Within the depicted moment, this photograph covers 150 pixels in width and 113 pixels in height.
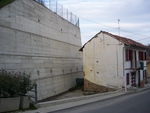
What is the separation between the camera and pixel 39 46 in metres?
20.7

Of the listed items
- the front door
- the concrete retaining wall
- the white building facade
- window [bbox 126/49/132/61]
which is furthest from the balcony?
the concrete retaining wall

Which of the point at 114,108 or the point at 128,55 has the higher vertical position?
the point at 128,55

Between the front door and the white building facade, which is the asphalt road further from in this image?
the front door

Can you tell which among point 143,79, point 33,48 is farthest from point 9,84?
point 143,79

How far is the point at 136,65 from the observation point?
30219mm

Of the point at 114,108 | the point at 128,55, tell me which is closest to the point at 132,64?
the point at 128,55

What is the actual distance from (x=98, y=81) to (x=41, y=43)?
32.4 ft

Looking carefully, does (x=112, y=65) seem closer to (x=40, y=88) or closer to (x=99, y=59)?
(x=99, y=59)

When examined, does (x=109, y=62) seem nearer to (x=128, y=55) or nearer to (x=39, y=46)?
(x=128, y=55)

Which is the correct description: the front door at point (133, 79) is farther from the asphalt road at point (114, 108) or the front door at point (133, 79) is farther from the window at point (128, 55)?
the asphalt road at point (114, 108)

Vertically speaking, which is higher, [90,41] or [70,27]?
[70,27]

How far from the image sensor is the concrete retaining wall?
15836mm

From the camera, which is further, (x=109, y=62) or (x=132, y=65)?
(x=132, y=65)

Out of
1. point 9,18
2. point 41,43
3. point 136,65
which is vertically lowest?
point 136,65
